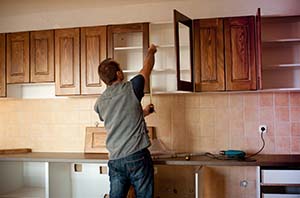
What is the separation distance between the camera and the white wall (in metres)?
3.55

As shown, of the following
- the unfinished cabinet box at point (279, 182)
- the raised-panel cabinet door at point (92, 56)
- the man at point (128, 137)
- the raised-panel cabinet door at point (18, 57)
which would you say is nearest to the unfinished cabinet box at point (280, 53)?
the unfinished cabinet box at point (279, 182)

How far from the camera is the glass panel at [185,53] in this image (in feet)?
10.9

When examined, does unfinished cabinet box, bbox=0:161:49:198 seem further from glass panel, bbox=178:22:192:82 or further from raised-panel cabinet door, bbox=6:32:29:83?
glass panel, bbox=178:22:192:82

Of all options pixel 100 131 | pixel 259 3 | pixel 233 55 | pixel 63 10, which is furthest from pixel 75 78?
pixel 259 3

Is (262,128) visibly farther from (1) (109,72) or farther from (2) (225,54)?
(1) (109,72)

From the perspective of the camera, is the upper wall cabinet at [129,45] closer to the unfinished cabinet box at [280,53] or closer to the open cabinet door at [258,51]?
the open cabinet door at [258,51]

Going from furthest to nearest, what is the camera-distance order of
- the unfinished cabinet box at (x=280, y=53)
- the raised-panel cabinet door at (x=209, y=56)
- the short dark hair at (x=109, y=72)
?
1. the unfinished cabinet box at (x=280, y=53)
2. the raised-panel cabinet door at (x=209, y=56)
3. the short dark hair at (x=109, y=72)

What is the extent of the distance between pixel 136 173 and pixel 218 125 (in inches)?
48.0

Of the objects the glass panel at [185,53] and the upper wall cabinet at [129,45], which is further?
the upper wall cabinet at [129,45]

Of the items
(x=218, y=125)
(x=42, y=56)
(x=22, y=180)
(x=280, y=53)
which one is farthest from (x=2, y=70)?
(x=280, y=53)

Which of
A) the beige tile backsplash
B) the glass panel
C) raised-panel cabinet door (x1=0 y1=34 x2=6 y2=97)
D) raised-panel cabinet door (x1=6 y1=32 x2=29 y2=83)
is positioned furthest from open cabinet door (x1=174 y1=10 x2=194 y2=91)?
raised-panel cabinet door (x1=0 y1=34 x2=6 y2=97)

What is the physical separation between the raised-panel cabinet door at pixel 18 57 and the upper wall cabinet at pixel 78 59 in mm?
349

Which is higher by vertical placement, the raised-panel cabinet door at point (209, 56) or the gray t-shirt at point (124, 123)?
the raised-panel cabinet door at point (209, 56)

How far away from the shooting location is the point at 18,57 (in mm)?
3752
